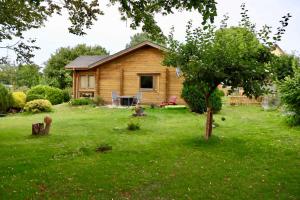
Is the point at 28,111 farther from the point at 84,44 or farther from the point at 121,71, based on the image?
the point at 84,44

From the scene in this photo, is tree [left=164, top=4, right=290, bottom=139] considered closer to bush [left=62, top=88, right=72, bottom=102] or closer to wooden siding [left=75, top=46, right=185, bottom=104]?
wooden siding [left=75, top=46, right=185, bottom=104]

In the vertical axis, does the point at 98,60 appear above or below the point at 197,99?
above

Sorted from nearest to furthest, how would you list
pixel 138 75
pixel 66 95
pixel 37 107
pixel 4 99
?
pixel 37 107 → pixel 4 99 → pixel 138 75 → pixel 66 95

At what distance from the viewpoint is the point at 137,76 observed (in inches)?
1128

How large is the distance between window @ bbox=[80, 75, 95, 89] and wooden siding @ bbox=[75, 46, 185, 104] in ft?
4.72

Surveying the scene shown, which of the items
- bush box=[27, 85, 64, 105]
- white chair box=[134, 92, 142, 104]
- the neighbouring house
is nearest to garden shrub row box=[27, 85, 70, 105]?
bush box=[27, 85, 64, 105]

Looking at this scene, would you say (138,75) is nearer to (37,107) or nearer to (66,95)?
(37,107)

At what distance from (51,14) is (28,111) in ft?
48.8

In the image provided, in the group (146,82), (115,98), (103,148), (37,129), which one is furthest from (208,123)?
(146,82)

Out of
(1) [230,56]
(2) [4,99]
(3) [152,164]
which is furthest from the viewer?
(2) [4,99]

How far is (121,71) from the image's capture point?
95.0 ft

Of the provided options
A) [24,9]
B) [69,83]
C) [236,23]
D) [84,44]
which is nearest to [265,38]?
[236,23]

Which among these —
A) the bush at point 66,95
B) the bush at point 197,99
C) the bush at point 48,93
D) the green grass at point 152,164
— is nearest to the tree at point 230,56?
the green grass at point 152,164

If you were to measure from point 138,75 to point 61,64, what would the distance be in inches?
853
